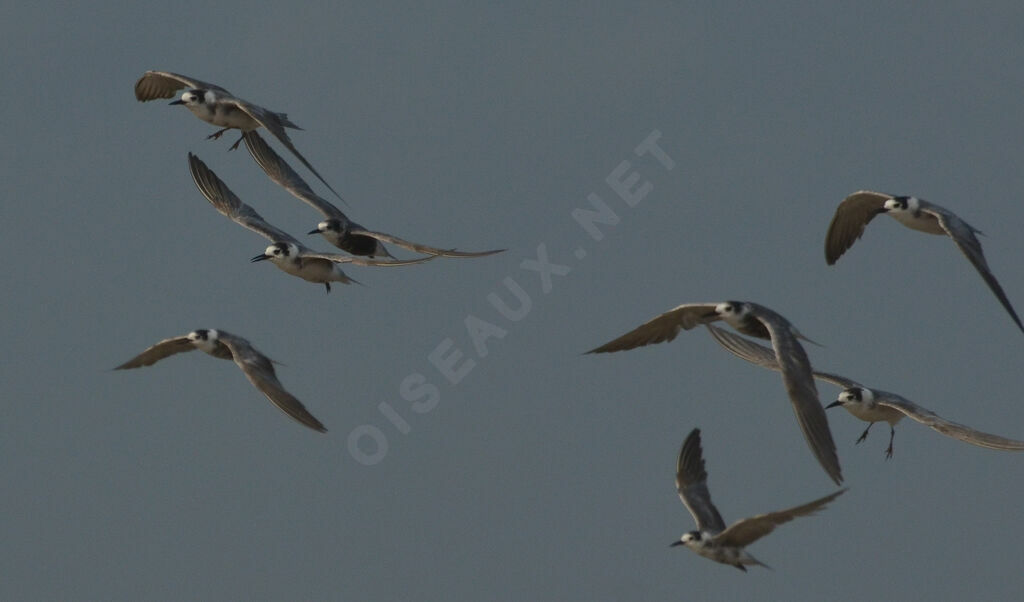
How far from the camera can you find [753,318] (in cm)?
3241

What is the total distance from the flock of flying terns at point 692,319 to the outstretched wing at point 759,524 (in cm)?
3

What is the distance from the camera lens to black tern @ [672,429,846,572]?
28828 millimetres

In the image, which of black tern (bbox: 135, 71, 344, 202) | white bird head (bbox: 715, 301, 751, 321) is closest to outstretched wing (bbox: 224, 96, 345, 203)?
black tern (bbox: 135, 71, 344, 202)

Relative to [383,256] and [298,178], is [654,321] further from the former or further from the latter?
[298,178]

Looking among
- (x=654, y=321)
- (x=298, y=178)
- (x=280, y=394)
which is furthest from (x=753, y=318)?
(x=298, y=178)

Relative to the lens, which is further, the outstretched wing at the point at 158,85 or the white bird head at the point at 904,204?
the outstretched wing at the point at 158,85

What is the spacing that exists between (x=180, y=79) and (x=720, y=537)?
14926 mm

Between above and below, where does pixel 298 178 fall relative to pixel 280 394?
above

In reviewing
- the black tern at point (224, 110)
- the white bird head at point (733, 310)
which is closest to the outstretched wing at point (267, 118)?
the black tern at point (224, 110)

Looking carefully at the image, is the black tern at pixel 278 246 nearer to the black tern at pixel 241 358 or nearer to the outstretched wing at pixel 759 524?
the black tern at pixel 241 358

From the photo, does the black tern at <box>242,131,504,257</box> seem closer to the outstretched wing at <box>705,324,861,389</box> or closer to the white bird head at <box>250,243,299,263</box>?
the white bird head at <box>250,243,299,263</box>

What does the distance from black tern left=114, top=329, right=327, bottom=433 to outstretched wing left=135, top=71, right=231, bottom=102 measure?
542cm

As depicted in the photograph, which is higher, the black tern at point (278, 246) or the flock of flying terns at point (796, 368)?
the black tern at point (278, 246)

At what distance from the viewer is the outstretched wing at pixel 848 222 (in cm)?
3597
